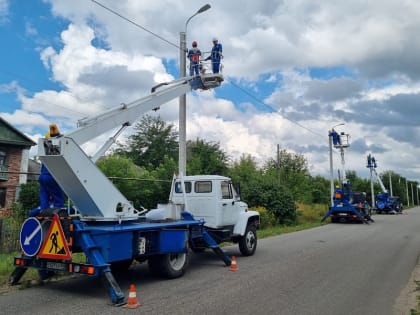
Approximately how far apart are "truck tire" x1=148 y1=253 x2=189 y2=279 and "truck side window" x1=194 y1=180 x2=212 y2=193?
8.60 ft

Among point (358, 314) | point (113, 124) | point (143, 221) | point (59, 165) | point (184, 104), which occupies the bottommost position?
point (358, 314)

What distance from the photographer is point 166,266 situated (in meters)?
8.41

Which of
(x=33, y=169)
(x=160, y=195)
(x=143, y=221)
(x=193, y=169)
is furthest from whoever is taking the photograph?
(x=33, y=169)

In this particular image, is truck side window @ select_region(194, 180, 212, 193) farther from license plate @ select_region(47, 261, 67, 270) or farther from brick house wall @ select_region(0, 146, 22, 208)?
brick house wall @ select_region(0, 146, 22, 208)

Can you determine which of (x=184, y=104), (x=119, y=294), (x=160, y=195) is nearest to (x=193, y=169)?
(x=160, y=195)

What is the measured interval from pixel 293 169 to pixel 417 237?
113ft

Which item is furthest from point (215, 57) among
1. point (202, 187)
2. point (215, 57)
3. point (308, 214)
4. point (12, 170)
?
point (12, 170)

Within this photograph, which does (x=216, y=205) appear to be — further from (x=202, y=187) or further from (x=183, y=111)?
(x=183, y=111)

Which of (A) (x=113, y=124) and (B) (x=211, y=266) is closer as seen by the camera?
(A) (x=113, y=124)

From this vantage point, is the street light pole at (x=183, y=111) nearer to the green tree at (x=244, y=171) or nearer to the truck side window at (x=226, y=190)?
the truck side window at (x=226, y=190)

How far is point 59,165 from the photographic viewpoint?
23.0 feet

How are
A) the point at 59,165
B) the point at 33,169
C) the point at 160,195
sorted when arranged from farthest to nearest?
the point at 33,169
the point at 160,195
the point at 59,165

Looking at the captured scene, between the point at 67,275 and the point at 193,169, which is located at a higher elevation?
the point at 193,169

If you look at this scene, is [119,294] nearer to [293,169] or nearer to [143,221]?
[143,221]
